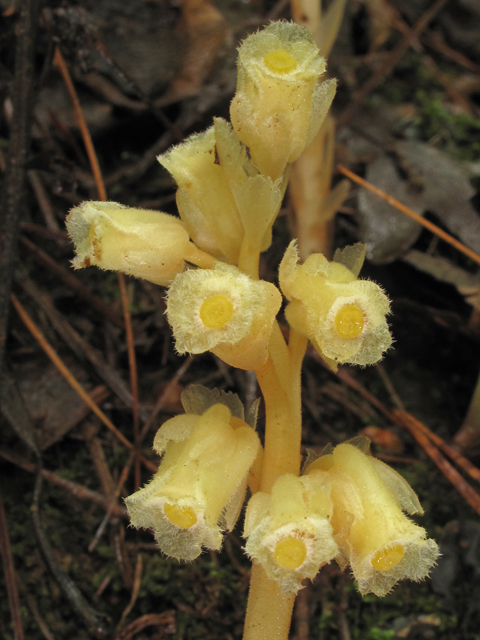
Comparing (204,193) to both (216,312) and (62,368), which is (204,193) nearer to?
(216,312)

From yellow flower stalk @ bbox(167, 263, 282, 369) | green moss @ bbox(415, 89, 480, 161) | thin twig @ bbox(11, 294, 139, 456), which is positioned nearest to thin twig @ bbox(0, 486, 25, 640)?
thin twig @ bbox(11, 294, 139, 456)

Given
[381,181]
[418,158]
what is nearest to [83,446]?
[381,181]

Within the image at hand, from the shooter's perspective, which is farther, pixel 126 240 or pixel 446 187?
pixel 446 187

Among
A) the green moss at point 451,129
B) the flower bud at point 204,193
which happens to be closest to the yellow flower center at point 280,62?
the flower bud at point 204,193

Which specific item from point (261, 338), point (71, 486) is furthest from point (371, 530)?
point (71, 486)

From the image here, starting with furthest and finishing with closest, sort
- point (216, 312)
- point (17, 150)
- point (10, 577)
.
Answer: point (17, 150) < point (10, 577) < point (216, 312)

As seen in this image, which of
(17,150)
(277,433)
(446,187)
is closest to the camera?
(277,433)

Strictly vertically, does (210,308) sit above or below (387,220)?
above
